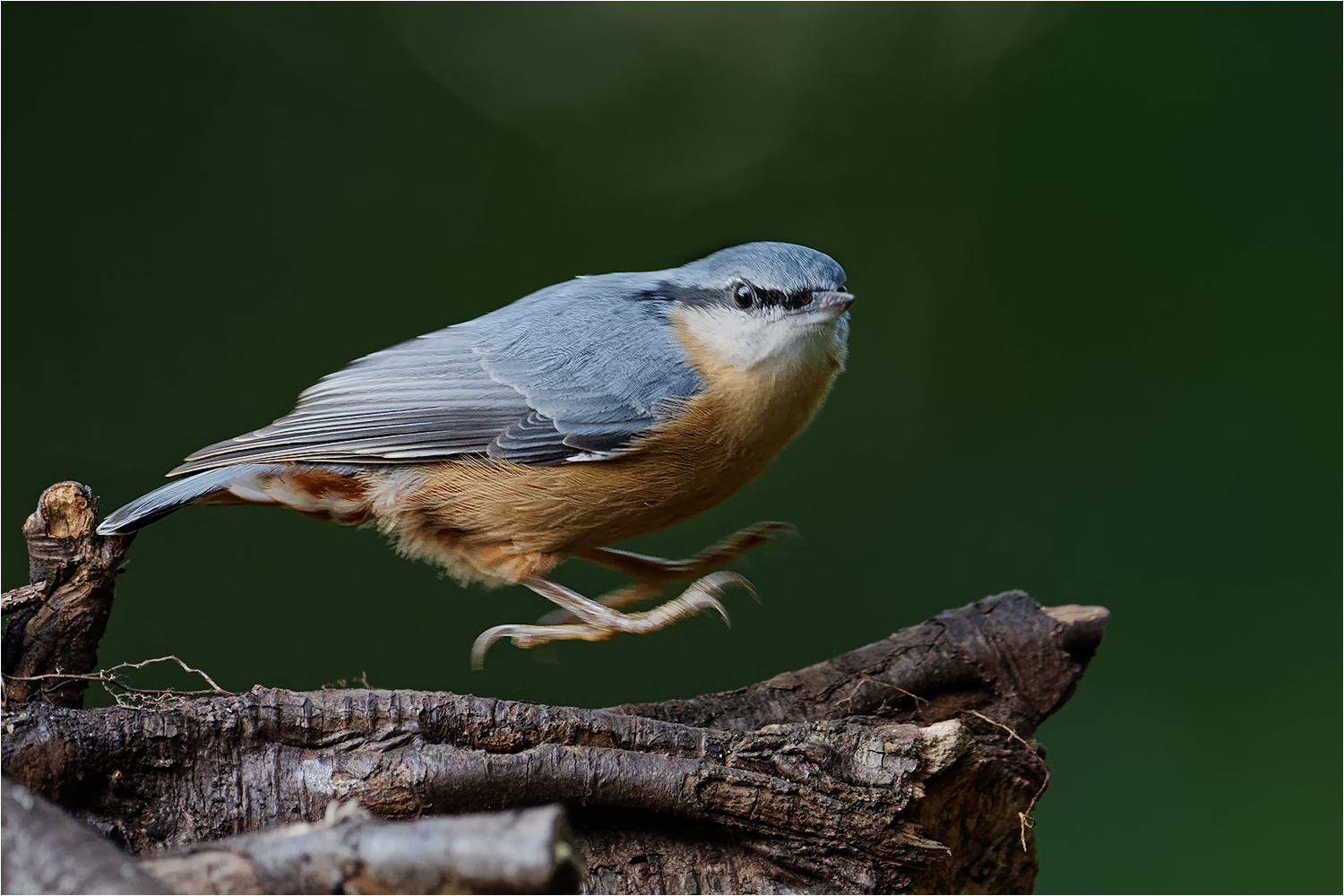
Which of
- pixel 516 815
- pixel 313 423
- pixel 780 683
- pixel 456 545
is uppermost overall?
pixel 313 423

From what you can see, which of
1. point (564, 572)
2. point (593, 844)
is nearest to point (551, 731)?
point (593, 844)

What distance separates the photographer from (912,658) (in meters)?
2.34

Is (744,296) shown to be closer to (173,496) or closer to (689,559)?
(689,559)

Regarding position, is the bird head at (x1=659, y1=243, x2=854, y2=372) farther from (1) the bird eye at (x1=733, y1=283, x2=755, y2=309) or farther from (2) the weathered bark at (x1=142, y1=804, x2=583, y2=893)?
(2) the weathered bark at (x1=142, y1=804, x2=583, y2=893)

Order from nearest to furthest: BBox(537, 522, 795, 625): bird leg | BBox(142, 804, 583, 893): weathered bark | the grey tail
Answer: BBox(142, 804, 583, 893): weathered bark, the grey tail, BBox(537, 522, 795, 625): bird leg

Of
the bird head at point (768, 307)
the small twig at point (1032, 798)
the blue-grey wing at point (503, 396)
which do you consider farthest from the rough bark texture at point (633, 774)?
the bird head at point (768, 307)

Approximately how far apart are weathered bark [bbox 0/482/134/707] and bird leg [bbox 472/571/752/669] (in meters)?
0.73

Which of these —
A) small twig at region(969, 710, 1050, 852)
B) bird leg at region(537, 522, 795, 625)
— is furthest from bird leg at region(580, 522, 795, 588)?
small twig at region(969, 710, 1050, 852)

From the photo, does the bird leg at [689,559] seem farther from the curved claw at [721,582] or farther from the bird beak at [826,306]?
the bird beak at [826,306]

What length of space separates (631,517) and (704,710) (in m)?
0.43

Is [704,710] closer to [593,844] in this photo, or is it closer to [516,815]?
[593,844]

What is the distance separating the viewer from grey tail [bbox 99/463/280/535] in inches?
70.9

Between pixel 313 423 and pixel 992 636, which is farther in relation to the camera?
pixel 992 636

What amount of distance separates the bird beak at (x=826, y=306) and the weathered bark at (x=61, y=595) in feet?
4.65
